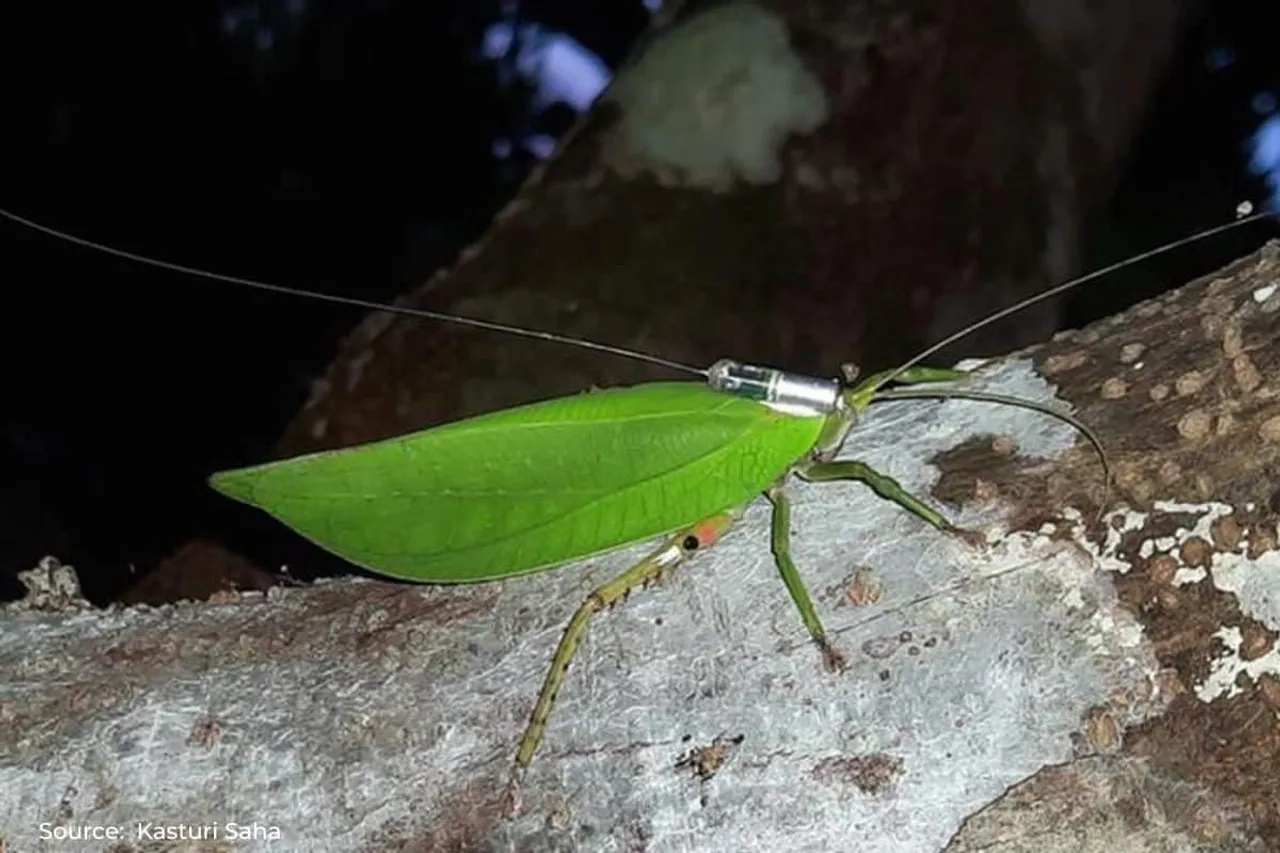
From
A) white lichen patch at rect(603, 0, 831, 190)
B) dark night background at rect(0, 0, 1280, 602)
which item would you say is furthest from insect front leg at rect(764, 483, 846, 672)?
dark night background at rect(0, 0, 1280, 602)

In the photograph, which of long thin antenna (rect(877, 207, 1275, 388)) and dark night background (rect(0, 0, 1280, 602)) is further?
dark night background (rect(0, 0, 1280, 602))

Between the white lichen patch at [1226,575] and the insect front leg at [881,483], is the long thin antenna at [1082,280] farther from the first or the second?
the white lichen patch at [1226,575]

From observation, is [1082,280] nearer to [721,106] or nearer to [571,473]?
[571,473]

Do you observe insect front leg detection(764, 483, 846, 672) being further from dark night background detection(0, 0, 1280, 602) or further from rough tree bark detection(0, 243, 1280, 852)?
dark night background detection(0, 0, 1280, 602)

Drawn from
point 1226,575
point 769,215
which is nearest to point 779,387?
point 1226,575

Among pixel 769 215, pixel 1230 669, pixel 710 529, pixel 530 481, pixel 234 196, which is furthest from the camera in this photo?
pixel 234 196

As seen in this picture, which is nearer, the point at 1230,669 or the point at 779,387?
the point at 1230,669

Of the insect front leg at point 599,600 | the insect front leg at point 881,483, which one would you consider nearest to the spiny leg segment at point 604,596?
the insect front leg at point 599,600

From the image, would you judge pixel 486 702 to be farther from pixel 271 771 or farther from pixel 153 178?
pixel 153 178
